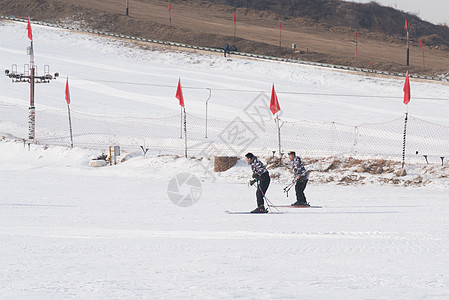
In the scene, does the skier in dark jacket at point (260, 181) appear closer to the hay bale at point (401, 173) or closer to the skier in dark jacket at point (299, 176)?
the skier in dark jacket at point (299, 176)

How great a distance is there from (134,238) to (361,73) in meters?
34.3

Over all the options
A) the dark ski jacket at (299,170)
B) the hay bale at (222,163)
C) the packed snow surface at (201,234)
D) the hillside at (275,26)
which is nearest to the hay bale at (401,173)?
the packed snow surface at (201,234)

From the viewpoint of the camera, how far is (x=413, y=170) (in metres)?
19.9

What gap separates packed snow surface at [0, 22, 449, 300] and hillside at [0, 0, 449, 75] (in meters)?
19.4

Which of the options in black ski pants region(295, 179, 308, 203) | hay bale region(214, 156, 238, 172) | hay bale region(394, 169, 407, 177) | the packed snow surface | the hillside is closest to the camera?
the packed snow surface

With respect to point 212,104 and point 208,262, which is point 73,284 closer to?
point 208,262

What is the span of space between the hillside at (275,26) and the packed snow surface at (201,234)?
766 inches

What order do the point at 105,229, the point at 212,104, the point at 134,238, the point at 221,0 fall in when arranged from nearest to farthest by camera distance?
the point at 134,238
the point at 105,229
the point at 212,104
the point at 221,0

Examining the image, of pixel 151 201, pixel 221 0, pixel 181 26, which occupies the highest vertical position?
pixel 221 0

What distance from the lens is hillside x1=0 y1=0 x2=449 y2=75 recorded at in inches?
2071

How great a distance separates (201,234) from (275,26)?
5838 cm

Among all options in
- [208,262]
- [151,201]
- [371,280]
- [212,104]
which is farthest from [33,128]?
[371,280]

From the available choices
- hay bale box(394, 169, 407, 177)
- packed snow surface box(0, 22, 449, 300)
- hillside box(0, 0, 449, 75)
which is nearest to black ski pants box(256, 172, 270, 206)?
packed snow surface box(0, 22, 449, 300)

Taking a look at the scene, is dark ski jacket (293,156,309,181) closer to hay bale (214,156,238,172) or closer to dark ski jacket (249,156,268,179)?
dark ski jacket (249,156,268,179)
